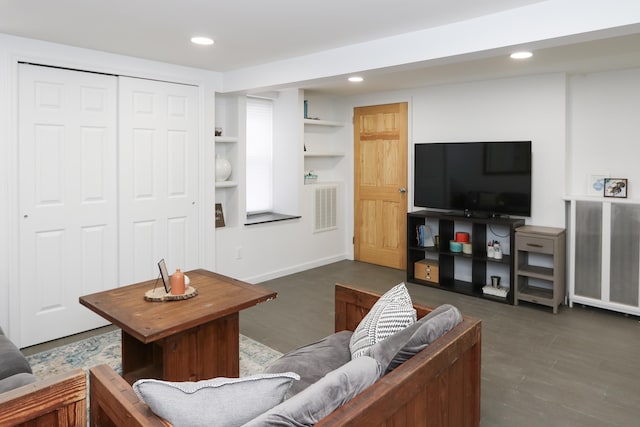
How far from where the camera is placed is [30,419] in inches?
49.4

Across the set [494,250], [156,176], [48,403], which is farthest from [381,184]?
[48,403]

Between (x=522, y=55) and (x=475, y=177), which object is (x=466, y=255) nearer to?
(x=475, y=177)

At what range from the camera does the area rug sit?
302cm

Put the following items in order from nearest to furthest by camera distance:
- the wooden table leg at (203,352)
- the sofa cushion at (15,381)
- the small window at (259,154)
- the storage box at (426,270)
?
the sofa cushion at (15,381) < the wooden table leg at (203,352) < the storage box at (426,270) < the small window at (259,154)

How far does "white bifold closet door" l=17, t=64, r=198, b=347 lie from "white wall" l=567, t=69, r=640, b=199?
3.71 m

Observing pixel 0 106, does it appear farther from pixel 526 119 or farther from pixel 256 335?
pixel 526 119

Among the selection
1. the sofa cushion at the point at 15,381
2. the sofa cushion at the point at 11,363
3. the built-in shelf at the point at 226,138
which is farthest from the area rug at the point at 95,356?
the built-in shelf at the point at 226,138

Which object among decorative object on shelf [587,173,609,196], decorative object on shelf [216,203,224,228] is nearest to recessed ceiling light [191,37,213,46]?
decorative object on shelf [216,203,224,228]

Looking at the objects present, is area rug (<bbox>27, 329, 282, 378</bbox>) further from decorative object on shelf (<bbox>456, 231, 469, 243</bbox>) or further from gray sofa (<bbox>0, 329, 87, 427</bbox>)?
decorative object on shelf (<bbox>456, 231, 469, 243</bbox>)

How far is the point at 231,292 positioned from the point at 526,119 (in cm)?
353

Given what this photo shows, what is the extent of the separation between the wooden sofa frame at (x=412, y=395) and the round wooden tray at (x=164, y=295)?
939 mm

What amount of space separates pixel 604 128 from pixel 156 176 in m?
4.21

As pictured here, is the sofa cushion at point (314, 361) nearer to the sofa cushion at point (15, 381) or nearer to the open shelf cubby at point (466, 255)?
the sofa cushion at point (15, 381)

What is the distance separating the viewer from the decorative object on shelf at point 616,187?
4.11 m
